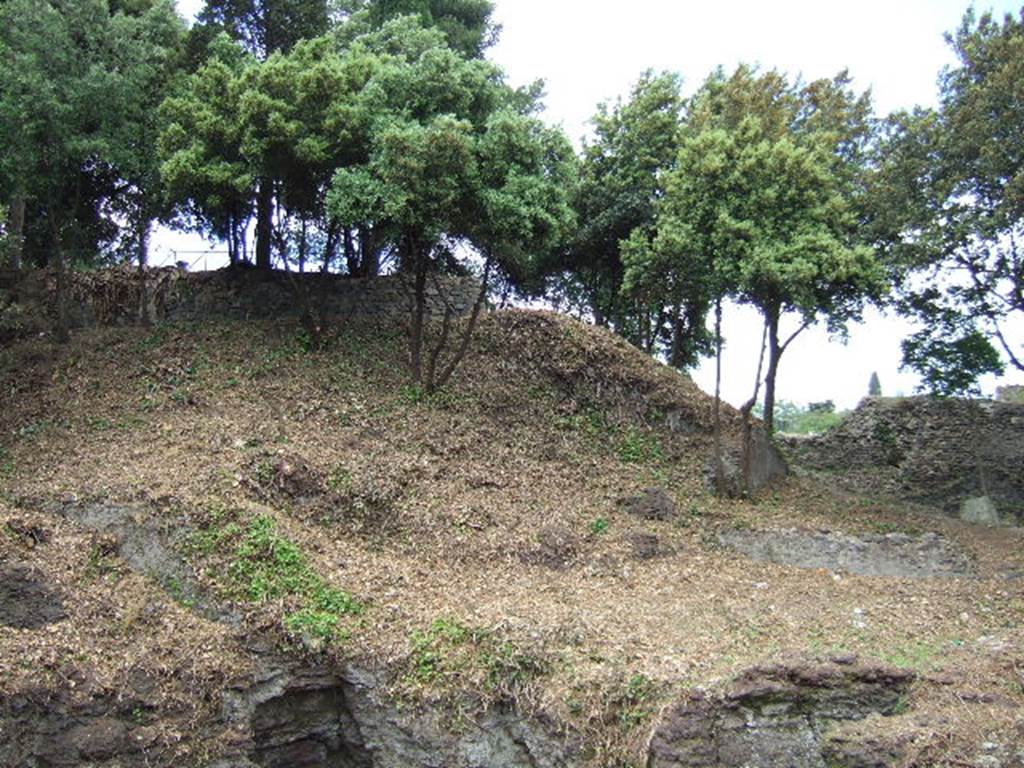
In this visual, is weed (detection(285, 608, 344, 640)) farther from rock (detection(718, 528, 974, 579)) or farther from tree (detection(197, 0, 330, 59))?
tree (detection(197, 0, 330, 59))

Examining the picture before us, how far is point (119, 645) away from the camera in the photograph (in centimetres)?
1062

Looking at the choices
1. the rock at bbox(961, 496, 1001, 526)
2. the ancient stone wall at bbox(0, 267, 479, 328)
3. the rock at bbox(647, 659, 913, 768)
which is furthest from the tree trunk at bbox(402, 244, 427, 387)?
the rock at bbox(961, 496, 1001, 526)

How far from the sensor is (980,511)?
1903 centimetres

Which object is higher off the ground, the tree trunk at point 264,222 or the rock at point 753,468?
the tree trunk at point 264,222

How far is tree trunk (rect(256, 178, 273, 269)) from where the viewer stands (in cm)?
1733

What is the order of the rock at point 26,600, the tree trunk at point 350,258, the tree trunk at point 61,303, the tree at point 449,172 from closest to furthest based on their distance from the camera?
1. the rock at point 26,600
2. the tree at point 449,172
3. the tree trunk at point 61,303
4. the tree trunk at point 350,258

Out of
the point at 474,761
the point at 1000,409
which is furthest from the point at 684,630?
the point at 1000,409

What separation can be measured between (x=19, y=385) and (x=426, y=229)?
7.69 m

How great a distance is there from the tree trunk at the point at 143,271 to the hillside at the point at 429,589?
1177mm

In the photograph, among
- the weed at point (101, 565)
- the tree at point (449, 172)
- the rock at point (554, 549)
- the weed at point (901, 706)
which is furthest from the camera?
the tree at point (449, 172)

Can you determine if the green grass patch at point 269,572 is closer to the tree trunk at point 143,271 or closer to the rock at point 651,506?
the rock at point 651,506

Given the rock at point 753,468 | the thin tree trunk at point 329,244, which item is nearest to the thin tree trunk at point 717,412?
the rock at point 753,468

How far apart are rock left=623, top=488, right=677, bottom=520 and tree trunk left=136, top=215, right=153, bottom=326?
10.3 m

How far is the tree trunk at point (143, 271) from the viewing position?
18.5m
